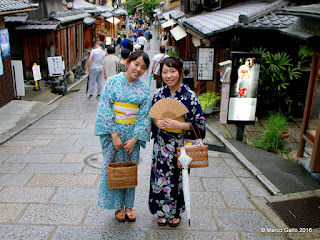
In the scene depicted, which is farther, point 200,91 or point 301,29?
point 200,91

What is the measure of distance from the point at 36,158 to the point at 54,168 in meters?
0.77


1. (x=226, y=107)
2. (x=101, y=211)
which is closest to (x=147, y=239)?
(x=101, y=211)

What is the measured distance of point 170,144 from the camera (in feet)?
12.6

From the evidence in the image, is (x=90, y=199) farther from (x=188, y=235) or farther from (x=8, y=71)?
(x=8, y=71)

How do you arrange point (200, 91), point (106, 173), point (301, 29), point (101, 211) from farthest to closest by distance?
point (200, 91) < point (301, 29) < point (101, 211) < point (106, 173)

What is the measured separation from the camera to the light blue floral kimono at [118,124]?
3.77m

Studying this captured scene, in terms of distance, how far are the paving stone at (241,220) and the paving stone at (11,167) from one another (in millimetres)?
3787

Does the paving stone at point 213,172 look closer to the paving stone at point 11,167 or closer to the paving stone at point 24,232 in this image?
the paving stone at point 24,232

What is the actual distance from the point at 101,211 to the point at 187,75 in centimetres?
894

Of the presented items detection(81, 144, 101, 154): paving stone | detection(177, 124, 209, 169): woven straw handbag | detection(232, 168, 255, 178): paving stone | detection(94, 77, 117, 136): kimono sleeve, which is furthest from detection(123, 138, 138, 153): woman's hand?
detection(81, 144, 101, 154): paving stone

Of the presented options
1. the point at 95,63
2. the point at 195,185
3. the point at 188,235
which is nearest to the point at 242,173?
the point at 195,185

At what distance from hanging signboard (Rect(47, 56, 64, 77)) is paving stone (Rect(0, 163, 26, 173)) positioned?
8071mm

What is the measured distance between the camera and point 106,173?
3.96 metres

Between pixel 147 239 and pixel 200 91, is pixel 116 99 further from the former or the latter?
pixel 200 91
